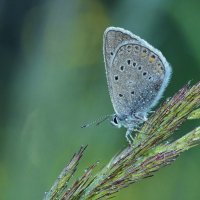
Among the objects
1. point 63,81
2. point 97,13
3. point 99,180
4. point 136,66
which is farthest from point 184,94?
point 97,13

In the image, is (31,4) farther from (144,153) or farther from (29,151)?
(144,153)

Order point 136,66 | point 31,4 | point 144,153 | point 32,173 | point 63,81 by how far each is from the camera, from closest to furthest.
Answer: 1. point 144,153
2. point 136,66
3. point 32,173
4. point 63,81
5. point 31,4

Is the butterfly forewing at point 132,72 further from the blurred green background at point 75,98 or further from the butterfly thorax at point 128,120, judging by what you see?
the blurred green background at point 75,98

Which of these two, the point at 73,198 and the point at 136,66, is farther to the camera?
the point at 136,66

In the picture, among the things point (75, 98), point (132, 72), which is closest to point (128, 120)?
point (132, 72)

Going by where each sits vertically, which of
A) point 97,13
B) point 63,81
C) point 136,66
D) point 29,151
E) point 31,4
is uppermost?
point 31,4

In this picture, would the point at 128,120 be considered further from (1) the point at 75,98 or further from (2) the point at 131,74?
(1) the point at 75,98

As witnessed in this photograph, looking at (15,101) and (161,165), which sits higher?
(15,101)

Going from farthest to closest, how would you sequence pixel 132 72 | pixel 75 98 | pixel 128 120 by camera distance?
1. pixel 75 98
2. pixel 132 72
3. pixel 128 120
